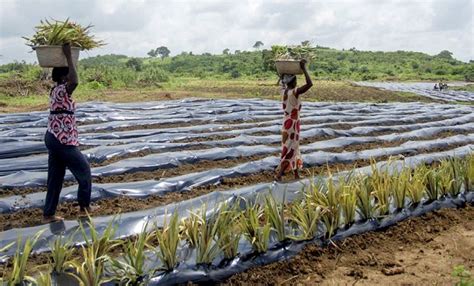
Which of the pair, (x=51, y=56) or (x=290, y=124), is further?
(x=290, y=124)

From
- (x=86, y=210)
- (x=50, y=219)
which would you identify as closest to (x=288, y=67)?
(x=86, y=210)

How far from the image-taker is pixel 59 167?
4406mm

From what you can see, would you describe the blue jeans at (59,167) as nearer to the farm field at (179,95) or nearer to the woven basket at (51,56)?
the woven basket at (51,56)

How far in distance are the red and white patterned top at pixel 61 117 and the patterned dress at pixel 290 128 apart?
8.90ft

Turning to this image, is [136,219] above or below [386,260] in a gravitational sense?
above

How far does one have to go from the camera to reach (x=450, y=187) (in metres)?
5.12

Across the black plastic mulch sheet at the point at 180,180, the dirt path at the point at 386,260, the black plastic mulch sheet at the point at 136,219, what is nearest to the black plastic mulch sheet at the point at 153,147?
the black plastic mulch sheet at the point at 180,180

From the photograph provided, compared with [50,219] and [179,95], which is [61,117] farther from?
[179,95]

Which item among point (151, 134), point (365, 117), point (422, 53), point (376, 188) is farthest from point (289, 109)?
point (422, 53)

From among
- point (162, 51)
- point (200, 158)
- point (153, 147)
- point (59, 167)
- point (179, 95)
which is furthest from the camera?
point (162, 51)

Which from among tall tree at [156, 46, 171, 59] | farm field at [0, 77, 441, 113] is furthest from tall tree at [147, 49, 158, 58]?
farm field at [0, 77, 441, 113]

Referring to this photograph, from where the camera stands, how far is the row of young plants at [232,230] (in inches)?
122

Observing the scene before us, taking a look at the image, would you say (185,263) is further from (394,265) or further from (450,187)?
(450,187)

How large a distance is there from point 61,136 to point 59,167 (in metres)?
0.35
